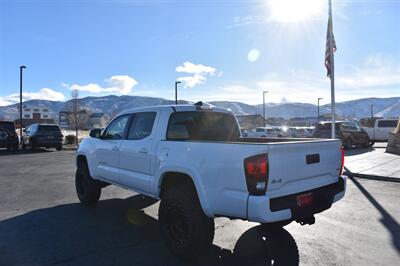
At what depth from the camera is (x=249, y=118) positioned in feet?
325

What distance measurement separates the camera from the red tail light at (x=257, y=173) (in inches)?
149

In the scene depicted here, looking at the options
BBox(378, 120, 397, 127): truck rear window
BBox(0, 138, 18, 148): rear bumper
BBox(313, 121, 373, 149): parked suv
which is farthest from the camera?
BBox(378, 120, 397, 127): truck rear window

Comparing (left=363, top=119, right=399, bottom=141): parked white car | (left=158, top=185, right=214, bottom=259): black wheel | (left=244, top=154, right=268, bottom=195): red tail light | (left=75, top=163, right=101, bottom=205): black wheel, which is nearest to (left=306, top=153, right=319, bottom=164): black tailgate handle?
(left=244, top=154, right=268, bottom=195): red tail light

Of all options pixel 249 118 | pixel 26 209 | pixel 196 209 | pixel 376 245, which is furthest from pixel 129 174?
pixel 249 118

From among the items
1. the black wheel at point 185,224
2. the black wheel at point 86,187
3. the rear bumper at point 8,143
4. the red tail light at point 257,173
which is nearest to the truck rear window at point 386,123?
the rear bumper at point 8,143

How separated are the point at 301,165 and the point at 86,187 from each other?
480cm

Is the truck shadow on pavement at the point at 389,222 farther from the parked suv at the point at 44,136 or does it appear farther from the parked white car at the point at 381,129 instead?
the parked white car at the point at 381,129

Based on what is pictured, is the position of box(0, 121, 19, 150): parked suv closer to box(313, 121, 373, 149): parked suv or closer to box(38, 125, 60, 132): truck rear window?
box(38, 125, 60, 132): truck rear window

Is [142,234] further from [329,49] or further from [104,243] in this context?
[329,49]

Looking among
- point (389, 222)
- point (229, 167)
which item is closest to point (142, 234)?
point (229, 167)

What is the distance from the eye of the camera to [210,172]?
417cm

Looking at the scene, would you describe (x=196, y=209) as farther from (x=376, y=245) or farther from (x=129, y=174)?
(x=376, y=245)

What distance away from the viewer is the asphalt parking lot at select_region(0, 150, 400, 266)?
4.56 meters

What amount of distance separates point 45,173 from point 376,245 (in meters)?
10.5
